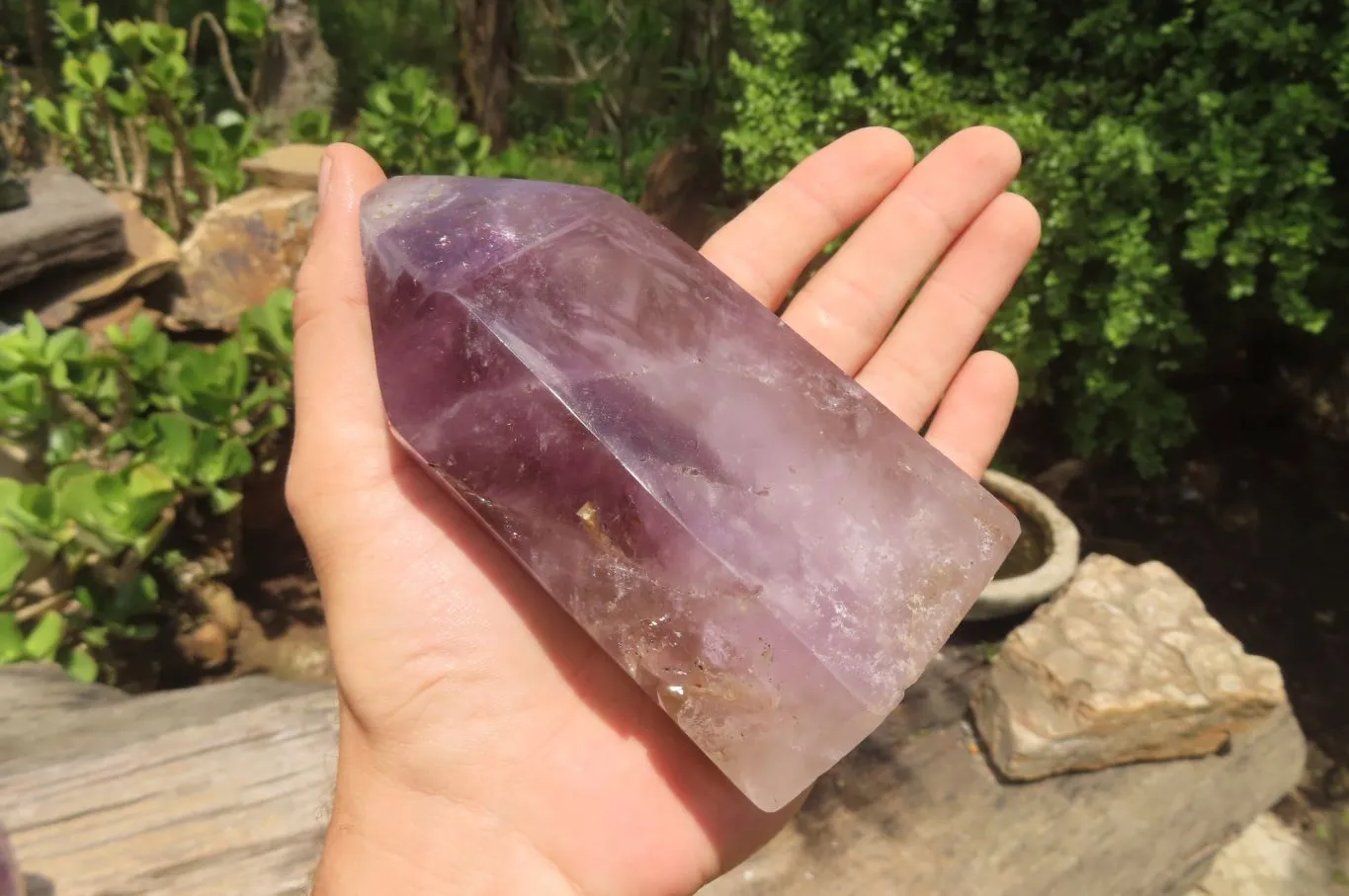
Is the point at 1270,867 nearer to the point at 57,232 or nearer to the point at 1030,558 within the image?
the point at 1030,558

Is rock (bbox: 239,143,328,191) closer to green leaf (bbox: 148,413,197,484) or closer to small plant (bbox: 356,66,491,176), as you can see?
small plant (bbox: 356,66,491,176)

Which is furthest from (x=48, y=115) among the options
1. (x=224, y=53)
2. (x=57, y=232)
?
(x=224, y=53)

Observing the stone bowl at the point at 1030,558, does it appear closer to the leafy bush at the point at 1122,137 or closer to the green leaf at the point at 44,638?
the leafy bush at the point at 1122,137

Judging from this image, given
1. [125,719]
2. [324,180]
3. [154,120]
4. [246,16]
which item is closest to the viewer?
[324,180]

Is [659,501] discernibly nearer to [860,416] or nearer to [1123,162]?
[860,416]

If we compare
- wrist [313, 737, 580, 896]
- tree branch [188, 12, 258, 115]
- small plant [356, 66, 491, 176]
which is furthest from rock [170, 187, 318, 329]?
wrist [313, 737, 580, 896]

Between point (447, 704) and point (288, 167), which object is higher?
point (447, 704)
